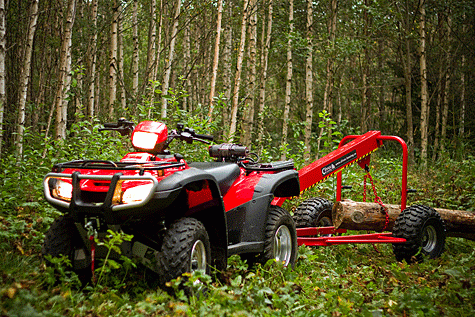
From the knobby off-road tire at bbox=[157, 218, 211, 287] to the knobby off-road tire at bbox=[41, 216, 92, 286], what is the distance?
732 millimetres

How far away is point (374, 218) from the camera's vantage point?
650 cm

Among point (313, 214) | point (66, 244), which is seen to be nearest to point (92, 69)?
point (313, 214)

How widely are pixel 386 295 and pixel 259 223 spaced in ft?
4.40

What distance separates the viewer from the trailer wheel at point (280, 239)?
4.66m

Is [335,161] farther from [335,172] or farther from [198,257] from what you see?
[198,257]

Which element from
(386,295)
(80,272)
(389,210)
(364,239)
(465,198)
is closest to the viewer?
(80,272)

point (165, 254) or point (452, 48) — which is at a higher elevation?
point (452, 48)

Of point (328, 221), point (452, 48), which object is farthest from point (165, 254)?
point (452, 48)

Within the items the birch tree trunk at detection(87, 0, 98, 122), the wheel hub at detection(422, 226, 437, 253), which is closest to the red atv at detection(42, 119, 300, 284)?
the wheel hub at detection(422, 226, 437, 253)

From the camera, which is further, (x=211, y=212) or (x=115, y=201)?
(x=211, y=212)

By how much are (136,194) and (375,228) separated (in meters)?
4.24

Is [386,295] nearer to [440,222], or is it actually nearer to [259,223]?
[259,223]

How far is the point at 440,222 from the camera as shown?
20.2 ft

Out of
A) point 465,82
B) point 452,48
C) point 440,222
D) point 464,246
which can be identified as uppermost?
point 452,48
